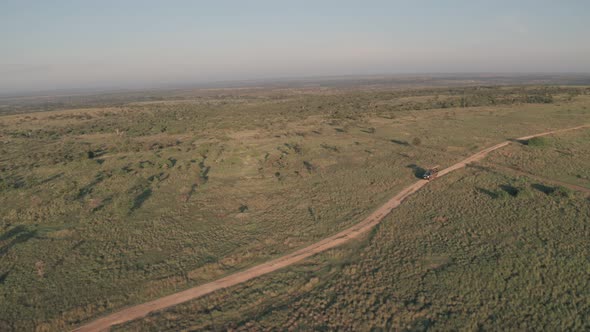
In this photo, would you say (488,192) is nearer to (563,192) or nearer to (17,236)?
(563,192)

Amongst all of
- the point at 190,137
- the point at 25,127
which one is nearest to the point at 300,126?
the point at 190,137

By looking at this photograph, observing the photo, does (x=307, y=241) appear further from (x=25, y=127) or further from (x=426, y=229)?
(x=25, y=127)

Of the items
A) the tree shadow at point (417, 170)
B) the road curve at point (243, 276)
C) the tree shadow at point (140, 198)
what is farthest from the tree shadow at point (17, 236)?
the tree shadow at point (417, 170)

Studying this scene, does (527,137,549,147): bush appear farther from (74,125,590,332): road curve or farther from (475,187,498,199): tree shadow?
(74,125,590,332): road curve

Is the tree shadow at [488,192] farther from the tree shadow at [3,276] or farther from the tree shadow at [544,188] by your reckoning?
the tree shadow at [3,276]

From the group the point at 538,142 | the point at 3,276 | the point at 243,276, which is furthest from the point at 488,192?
the point at 3,276
